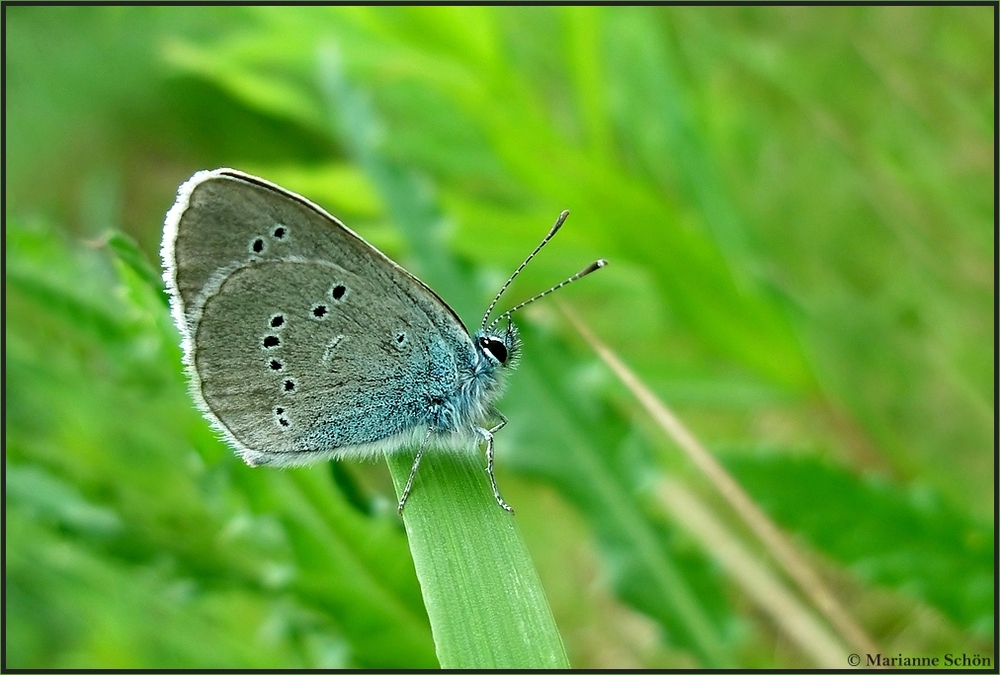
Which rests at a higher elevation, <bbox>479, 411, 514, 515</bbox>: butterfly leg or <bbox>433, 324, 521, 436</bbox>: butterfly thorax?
<bbox>433, 324, 521, 436</bbox>: butterfly thorax

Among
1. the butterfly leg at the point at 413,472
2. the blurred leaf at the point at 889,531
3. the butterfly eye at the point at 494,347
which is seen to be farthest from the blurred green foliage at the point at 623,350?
the butterfly eye at the point at 494,347

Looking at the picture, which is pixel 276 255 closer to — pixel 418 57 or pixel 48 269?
pixel 48 269

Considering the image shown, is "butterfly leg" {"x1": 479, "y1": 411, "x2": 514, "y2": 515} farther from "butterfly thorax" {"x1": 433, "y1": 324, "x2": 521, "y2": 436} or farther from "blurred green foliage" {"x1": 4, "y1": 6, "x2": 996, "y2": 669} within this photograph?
"blurred green foliage" {"x1": 4, "y1": 6, "x2": 996, "y2": 669}

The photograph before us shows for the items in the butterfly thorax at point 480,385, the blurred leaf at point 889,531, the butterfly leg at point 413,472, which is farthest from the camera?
the blurred leaf at point 889,531

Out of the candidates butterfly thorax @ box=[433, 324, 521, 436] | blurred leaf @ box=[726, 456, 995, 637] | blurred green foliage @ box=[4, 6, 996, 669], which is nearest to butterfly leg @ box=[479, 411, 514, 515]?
butterfly thorax @ box=[433, 324, 521, 436]

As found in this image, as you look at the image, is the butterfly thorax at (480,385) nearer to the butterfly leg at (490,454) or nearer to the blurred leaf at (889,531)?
the butterfly leg at (490,454)

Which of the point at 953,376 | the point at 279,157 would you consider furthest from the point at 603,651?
the point at 279,157

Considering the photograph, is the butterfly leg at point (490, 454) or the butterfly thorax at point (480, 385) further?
the butterfly thorax at point (480, 385)

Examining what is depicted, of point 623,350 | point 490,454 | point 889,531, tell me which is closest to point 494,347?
point 490,454
